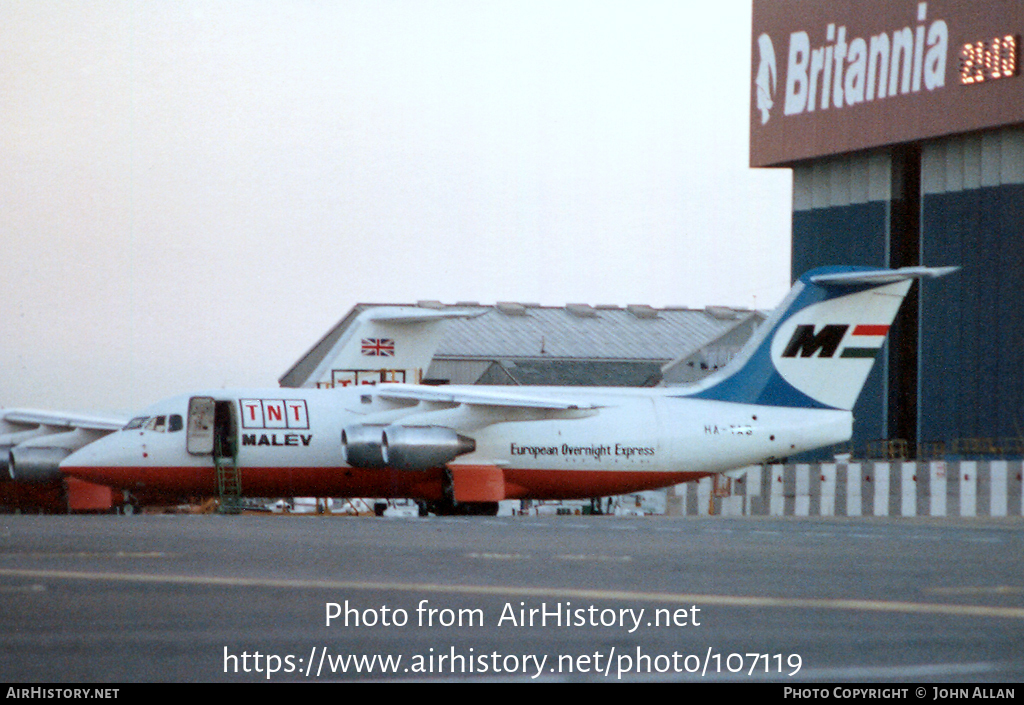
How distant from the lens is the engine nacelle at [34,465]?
105ft

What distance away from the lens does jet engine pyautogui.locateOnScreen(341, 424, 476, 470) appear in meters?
28.0

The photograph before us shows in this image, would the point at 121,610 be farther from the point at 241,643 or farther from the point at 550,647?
the point at 550,647

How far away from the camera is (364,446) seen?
1107 inches

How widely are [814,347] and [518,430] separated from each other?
6560mm

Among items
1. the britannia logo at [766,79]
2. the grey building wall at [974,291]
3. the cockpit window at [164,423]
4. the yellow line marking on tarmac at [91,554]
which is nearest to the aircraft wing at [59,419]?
the cockpit window at [164,423]

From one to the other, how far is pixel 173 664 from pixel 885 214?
43443mm

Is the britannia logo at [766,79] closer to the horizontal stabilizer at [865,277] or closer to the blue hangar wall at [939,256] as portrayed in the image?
the blue hangar wall at [939,256]

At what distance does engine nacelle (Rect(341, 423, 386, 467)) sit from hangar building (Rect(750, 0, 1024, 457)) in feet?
73.1

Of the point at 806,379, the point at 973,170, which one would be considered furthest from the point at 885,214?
the point at 806,379

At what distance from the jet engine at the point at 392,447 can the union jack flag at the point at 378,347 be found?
229 inches

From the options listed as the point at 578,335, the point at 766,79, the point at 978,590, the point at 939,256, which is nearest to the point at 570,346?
the point at 578,335

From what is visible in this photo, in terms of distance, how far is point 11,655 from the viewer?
6.45m

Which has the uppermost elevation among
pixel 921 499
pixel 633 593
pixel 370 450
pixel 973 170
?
pixel 973 170
